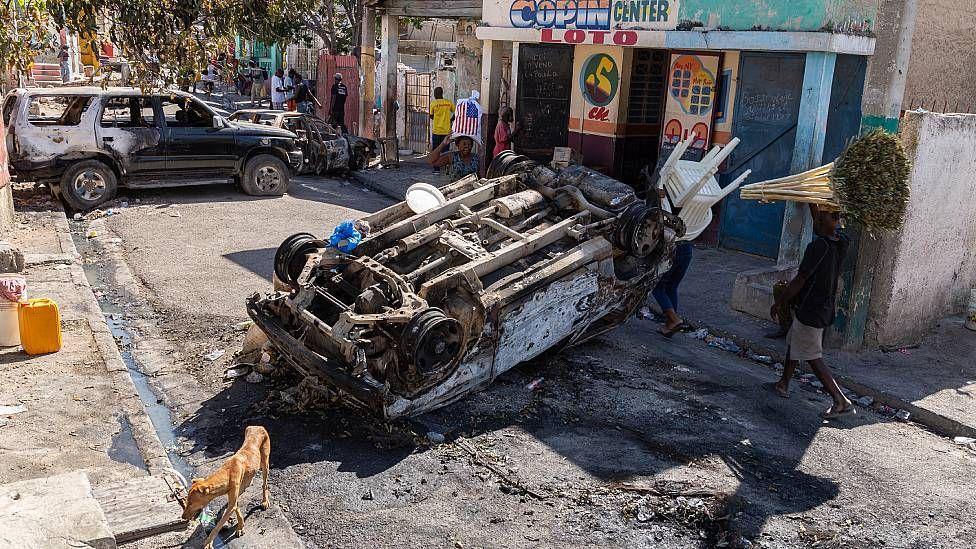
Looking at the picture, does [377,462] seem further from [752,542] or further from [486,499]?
[752,542]

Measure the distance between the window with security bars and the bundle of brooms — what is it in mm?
6182

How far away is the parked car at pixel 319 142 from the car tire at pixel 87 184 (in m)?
3.36

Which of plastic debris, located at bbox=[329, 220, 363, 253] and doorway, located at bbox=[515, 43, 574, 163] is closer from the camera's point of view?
plastic debris, located at bbox=[329, 220, 363, 253]

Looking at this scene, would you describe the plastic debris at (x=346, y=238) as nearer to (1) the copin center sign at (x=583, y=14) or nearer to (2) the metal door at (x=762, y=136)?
(2) the metal door at (x=762, y=136)

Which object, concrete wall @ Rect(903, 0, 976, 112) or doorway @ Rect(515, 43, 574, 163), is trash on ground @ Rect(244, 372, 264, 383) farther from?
doorway @ Rect(515, 43, 574, 163)

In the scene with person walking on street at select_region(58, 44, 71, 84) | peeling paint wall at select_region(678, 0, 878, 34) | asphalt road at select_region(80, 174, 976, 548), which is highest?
peeling paint wall at select_region(678, 0, 878, 34)

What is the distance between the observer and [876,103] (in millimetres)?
7707

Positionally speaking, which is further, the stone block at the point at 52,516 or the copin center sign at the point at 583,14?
the copin center sign at the point at 583,14

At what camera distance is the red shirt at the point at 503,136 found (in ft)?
45.2

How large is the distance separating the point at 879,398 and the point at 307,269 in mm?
4973

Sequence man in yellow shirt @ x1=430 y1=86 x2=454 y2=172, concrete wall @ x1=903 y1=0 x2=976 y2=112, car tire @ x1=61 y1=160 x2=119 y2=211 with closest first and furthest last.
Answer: concrete wall @ x1=903 y1=0 x2=976 y2=112 < car tire @ x1=61 y1=160 x2=119 y2=211 < man in yellow shirt @ x1=430 y1=86 x2=454 y2=172

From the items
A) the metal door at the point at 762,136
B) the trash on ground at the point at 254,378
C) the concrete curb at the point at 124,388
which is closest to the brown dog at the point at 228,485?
the concrete curb at the point at 124,388

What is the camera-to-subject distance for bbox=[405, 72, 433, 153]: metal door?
66.2 ft

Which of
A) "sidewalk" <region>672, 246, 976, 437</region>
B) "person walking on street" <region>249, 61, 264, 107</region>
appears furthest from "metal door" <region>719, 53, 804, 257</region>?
"person walking on street" <region>249, 61, 264, 107</region>
